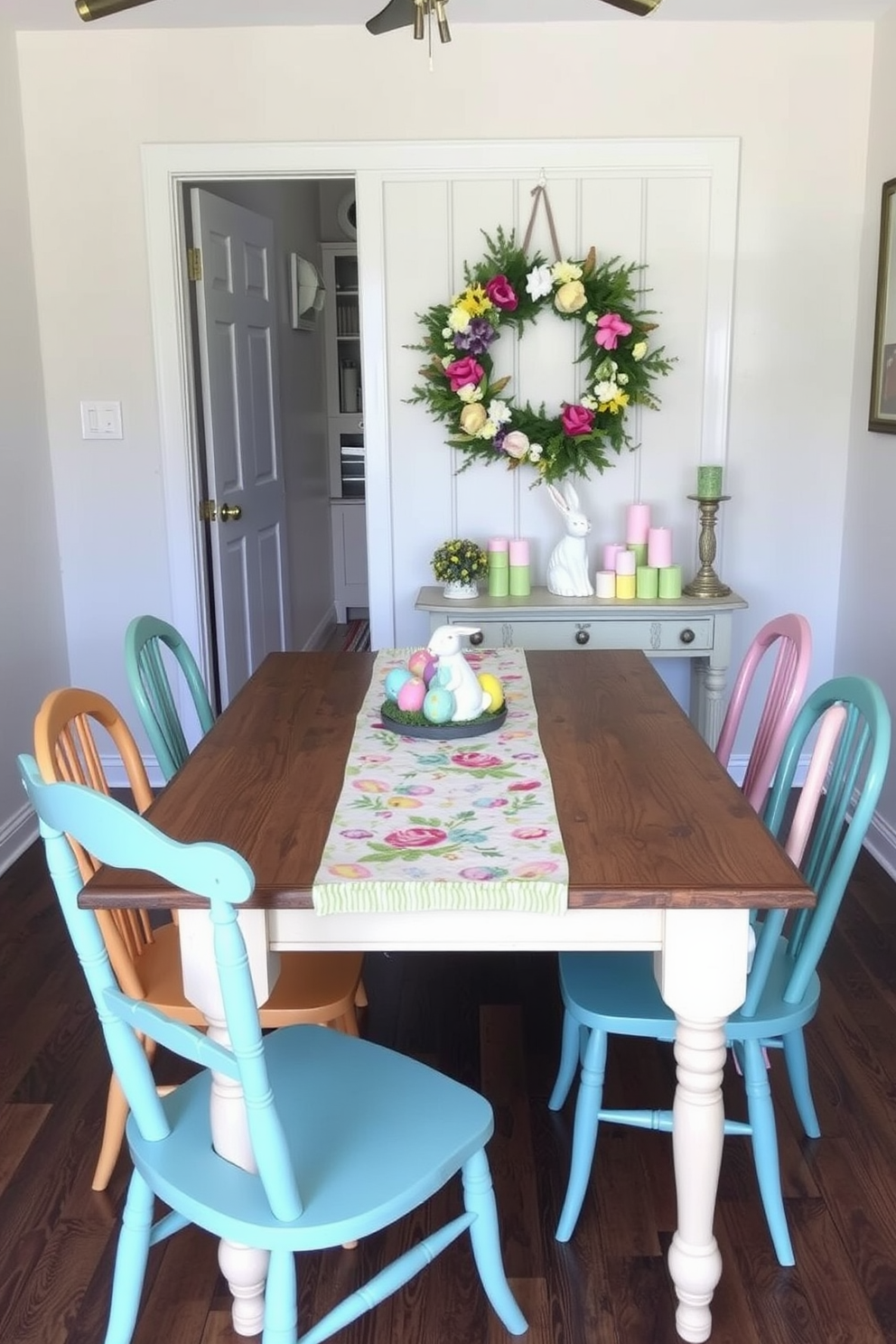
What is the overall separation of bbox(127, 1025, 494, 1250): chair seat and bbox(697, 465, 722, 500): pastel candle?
2.22 meters

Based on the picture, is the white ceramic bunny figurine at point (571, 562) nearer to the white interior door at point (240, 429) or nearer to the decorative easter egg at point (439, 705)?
the white interior door at point (240, 429)

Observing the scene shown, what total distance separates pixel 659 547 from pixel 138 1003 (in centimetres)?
247

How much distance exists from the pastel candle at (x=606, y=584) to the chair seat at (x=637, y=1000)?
1.71 meters

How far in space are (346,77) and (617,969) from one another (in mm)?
2784

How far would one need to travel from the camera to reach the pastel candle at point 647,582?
136 inches

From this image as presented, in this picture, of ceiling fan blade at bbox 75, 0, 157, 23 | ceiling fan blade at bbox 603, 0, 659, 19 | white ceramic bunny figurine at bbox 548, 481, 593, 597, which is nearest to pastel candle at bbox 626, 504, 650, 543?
white ceramic bunny figurine at bbox 548, 481, 593, 597

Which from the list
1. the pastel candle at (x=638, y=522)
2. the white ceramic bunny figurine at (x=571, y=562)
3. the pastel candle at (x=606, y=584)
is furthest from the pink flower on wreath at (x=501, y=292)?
the pastel candle at (x=606, y=584)

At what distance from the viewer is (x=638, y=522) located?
140 inches

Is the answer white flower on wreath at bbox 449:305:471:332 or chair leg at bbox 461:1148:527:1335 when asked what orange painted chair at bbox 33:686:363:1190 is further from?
white flower on wreath at bbox 449:305:471:332

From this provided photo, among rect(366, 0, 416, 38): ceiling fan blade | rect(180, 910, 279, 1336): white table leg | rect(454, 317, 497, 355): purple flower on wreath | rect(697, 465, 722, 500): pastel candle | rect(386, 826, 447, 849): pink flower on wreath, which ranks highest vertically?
rect(366, 0, 416, 38): ceiling fan blade

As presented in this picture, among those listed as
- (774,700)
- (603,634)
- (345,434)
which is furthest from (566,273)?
(345,434)

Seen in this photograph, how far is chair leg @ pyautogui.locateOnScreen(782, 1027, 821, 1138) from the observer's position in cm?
197

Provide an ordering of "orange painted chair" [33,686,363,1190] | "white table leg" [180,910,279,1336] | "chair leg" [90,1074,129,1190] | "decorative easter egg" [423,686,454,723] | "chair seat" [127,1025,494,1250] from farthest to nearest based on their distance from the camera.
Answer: "decorative easter egg" [423,686,454,723] < "chair leg" [90,1074,129,1190] < "orange painted chair" [33,686,363,1190] < "white table leg" [180,910,279,1336] < "chair seat" [127,1025,494,1250]

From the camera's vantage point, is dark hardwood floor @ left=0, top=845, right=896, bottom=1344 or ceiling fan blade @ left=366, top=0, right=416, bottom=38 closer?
dark hardwood floor @ left=0, top=845, right=896, bottom=1344
